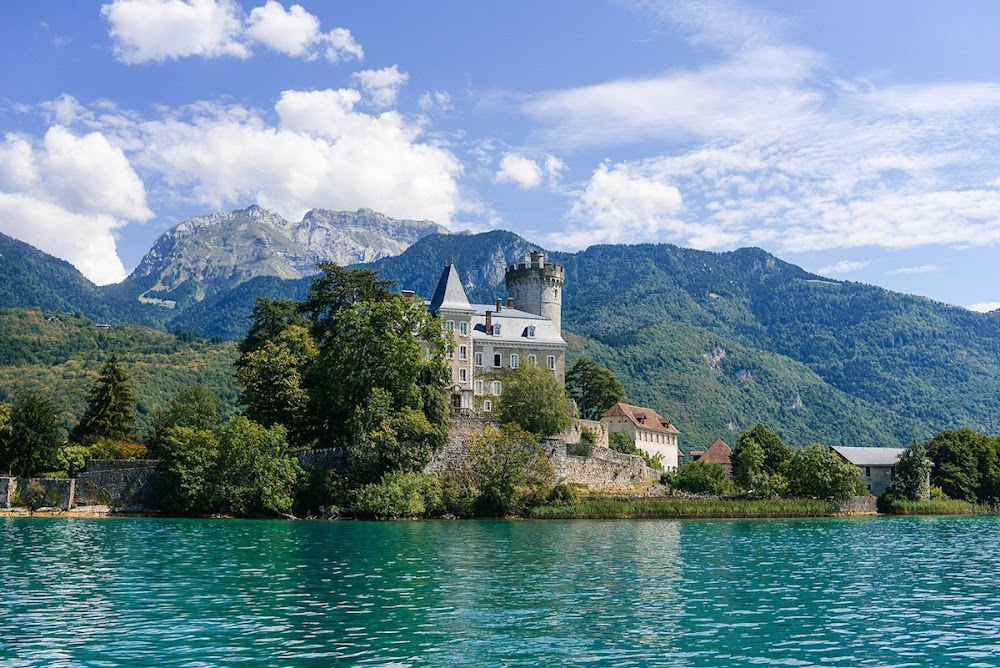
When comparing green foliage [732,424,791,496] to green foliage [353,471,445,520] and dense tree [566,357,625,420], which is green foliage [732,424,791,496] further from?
green foliage [353,471,445,520]

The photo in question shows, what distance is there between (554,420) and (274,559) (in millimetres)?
33627

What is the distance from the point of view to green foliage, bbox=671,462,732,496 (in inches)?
2466

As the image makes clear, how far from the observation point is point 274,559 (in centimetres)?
2927

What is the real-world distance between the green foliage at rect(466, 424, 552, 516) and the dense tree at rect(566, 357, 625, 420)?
31.1 meters

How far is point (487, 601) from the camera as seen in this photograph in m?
21.2

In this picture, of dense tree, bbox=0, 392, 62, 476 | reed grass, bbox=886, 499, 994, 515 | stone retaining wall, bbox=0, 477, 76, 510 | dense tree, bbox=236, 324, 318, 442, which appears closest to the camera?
stone retaining wall, bbox=0, 477, 76, 510

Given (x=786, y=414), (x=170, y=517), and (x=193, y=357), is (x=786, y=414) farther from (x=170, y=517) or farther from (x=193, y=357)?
(x=170, y=517)

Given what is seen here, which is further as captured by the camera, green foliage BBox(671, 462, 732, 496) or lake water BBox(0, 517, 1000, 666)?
green foliage BBox(671, 462, 732, 496)

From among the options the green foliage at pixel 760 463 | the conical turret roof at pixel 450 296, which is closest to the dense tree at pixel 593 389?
the green foliage at pixel 760 463

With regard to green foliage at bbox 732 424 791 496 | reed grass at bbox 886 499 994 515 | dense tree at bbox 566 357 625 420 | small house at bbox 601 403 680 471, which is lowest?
reed grass at bbox 886 499 994 515

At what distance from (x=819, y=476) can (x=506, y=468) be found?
22614 mm

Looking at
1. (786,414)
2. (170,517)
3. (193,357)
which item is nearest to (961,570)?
(170,517)

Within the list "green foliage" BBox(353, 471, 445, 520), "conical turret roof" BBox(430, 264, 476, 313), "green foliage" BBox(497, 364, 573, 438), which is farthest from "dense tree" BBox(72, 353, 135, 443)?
"green foliage" BBox(497, 364, 573, 438)

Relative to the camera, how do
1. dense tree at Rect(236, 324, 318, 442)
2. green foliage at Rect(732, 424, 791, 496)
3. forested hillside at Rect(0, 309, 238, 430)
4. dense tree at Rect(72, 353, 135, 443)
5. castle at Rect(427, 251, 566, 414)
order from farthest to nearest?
forested hillside at Rect(0, 309, 238, 430) < castle at Rect(427, 251, 566, 414) < dense tree at Rect(72, 353, 135, 443) < green foliage at Rect(732, 424, 791, 496) < dense tree at Rect(236, 324, 318, 442)
